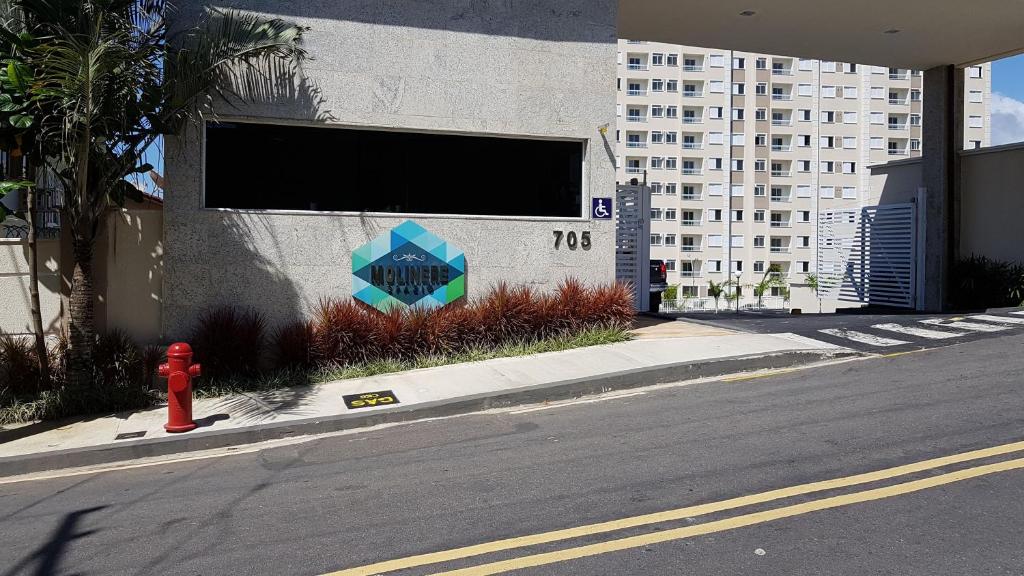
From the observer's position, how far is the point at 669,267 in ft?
242

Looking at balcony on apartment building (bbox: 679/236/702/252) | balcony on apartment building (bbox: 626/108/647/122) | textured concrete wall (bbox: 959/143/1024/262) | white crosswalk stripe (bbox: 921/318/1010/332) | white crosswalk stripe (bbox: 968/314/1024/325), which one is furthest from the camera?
balcony on apartment building (bbox: 679/236/702/252)

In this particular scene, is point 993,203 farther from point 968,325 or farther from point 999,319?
point 968,325

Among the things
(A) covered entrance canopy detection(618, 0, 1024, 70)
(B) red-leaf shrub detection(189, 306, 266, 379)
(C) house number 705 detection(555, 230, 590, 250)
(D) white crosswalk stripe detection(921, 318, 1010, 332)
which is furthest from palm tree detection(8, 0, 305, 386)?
(D) white crosswalk stripe detection(921, 318, 1010, 332)

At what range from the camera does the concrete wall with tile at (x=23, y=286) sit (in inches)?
418

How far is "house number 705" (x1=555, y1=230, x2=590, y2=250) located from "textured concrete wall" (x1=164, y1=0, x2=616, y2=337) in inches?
3.3

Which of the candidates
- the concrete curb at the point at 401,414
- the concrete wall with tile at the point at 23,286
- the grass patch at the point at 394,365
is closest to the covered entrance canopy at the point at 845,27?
the grass patch at the point at 394,365

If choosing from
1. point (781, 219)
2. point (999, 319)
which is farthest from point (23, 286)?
point (781, 219)

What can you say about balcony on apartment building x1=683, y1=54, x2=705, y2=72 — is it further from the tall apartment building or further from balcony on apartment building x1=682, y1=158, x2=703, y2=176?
balcony on apartment building x1=682, y1=158, x2=703, y2=176

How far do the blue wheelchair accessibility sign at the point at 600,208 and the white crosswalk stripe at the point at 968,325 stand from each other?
19.3 feet

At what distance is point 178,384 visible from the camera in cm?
869

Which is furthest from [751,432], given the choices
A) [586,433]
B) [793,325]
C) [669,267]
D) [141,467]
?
[669,267]

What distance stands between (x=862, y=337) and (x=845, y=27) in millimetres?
8106

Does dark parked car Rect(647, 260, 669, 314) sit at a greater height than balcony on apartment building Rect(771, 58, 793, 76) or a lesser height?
lesser

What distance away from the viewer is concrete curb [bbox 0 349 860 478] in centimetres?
799
